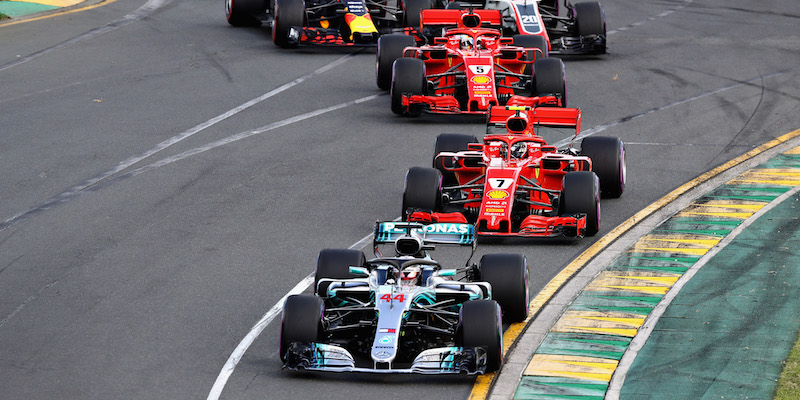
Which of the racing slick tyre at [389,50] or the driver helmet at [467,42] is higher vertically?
the driver helmet at [467,42]

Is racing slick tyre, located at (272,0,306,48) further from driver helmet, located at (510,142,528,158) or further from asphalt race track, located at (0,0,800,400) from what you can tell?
driver helmet, located at (510,142,528,158)

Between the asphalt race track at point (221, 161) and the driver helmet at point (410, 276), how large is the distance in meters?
1.20

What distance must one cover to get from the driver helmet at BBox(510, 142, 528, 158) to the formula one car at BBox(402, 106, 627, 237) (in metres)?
0.01

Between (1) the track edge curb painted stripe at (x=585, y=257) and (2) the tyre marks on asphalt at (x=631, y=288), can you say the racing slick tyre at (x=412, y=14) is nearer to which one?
(1) the track edge curb painted stripe at (x=585, y=257)

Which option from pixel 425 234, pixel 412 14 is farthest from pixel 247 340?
pixel 412 14

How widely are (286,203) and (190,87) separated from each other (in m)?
8.10

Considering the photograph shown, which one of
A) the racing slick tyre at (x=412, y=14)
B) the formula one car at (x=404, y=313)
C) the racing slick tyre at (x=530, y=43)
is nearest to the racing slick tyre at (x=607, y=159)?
the formula one car at (x=404, y=313)

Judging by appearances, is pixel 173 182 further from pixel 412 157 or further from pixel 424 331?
pixel 424 331

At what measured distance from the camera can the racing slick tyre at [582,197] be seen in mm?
16078

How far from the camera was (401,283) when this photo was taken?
500 inches

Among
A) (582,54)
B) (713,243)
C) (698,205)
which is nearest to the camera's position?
(713,243)

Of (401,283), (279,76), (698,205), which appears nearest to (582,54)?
(279,76)

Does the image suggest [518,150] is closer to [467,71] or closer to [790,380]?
[467,71]

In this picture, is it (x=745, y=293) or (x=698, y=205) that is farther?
(x=698, y=205)
